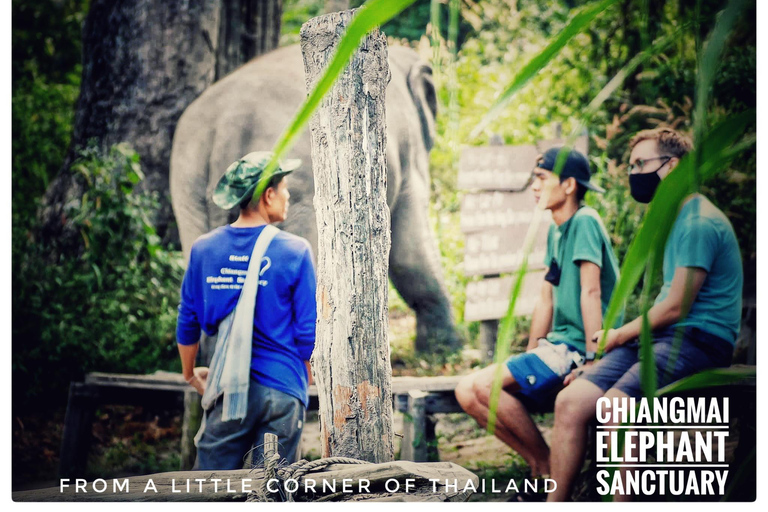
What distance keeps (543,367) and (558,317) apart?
19 centimetres

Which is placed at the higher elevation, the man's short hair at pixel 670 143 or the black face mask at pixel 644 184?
the man's short hair at pixel 670 143

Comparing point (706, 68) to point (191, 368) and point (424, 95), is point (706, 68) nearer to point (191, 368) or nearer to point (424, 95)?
point (191, 368)

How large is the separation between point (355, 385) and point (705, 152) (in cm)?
151

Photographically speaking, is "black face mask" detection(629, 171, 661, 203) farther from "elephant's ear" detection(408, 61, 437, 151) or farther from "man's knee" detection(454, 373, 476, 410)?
"elephant's ear" detection(408, 61, 437, 151)

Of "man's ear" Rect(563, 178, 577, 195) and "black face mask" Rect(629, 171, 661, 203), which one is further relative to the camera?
"man's ear" Rect(563, 178, 577, 195)

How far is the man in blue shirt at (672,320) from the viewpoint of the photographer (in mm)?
2398

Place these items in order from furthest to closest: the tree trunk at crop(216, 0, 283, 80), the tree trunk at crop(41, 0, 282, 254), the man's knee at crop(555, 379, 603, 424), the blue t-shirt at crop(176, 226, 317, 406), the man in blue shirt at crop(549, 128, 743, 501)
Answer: the tree trunk at crop(216, 0, 283, 80)
the tree trunk at crop(41, 0, 282, 254)
the man's knee at crop(555, 379, 603, 424)
the man in blue shirt at crop(549, 128, 743, 501)
the blue t-shirt at crop(176, 226, 317, 406)

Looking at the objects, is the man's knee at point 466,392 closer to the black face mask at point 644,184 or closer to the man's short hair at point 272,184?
the black face mask at point 644,184

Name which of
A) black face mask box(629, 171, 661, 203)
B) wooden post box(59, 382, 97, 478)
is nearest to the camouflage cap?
black face mask box(629, 171, 661, 203)

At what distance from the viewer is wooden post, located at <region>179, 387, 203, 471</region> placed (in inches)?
120

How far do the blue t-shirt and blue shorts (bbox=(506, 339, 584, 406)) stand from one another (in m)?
0.90

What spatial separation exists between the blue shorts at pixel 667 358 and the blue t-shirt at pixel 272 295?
1013 mm

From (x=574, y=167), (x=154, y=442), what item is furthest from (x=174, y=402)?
(x=574, y=167)

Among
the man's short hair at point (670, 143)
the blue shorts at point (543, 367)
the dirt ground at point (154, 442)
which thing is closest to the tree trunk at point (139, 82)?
the dirt ground at point (154, 442)
